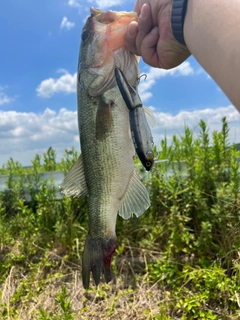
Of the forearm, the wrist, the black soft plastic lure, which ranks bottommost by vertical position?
the black soft plastic lure

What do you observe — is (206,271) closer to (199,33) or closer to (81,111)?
(81,111)

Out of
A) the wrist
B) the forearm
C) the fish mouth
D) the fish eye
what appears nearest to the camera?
the forearm

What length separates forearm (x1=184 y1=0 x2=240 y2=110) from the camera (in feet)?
3.76

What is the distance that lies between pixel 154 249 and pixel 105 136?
2453 mm

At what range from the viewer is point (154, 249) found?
406 centimetres

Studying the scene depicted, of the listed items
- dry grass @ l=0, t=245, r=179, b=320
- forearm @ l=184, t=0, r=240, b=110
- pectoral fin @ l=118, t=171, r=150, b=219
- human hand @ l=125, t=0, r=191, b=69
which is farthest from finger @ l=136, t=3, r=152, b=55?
dry grass @ l=0, t=245, r=179, b=320

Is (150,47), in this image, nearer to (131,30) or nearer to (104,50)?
(131,30)

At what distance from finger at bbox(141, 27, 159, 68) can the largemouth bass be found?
73 millimetres

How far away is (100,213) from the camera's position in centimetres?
210

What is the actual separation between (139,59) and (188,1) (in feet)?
1.95

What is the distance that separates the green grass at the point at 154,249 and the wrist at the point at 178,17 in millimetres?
2191

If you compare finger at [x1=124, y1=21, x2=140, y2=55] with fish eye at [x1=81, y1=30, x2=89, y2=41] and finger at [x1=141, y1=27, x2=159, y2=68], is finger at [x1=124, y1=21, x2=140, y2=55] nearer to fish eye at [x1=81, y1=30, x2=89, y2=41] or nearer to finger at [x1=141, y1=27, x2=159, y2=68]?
finger at [x1=141, y1=27, x2=159, y2=68]

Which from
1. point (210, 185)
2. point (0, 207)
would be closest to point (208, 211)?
point (210, 185)

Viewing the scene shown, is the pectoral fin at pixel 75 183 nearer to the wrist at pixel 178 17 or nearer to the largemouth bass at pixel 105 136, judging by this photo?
the largemouth bass at pixel 105 136
